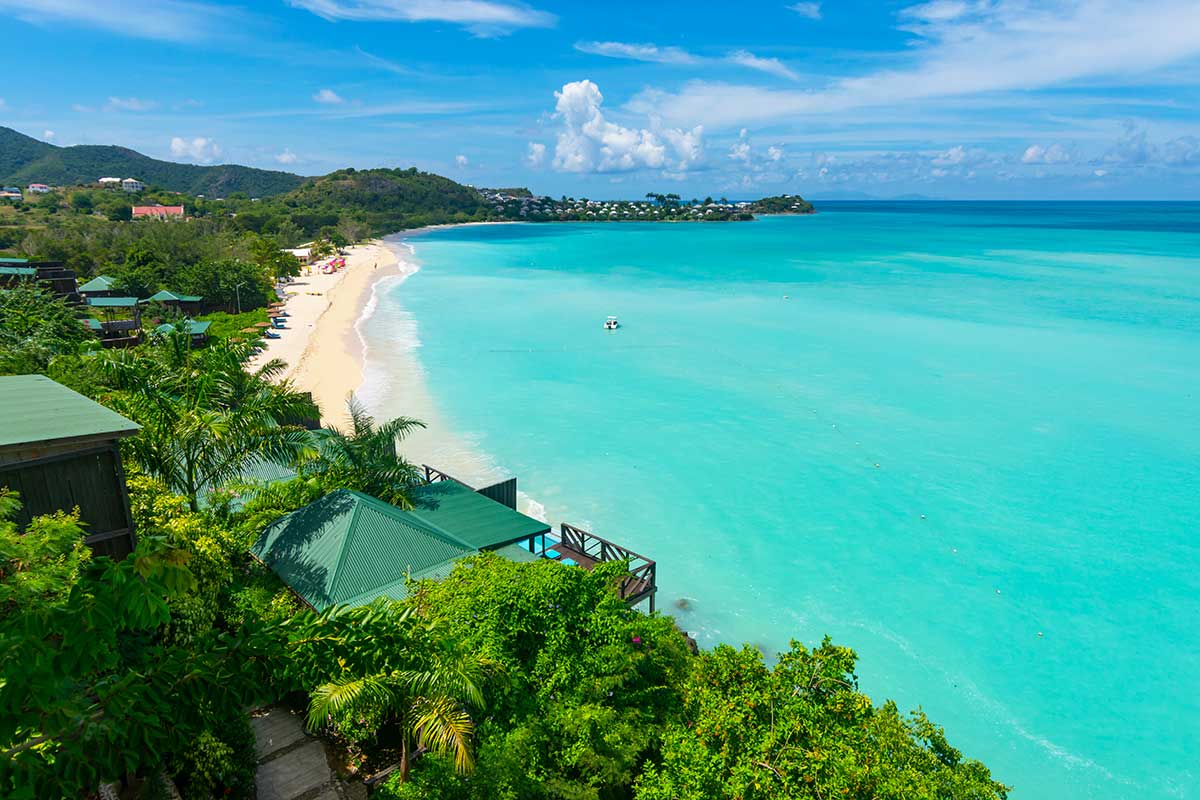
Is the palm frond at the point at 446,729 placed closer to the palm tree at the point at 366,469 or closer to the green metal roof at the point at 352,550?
the green metal roof at the point at 352,550

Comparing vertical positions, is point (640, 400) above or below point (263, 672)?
below

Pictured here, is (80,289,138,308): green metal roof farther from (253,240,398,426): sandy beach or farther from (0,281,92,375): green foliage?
(253,240,398,426): sandy beach

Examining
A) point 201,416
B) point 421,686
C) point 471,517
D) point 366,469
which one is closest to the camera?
point 421,686

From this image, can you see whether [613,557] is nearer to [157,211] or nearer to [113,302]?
[113,302]

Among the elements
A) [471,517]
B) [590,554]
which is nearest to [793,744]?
[471,517]

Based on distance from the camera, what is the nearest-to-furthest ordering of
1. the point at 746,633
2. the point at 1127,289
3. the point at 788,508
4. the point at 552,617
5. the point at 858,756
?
the point at 858,756, the point at 552,617, the point at 746,633, the point at 788,508, the point at 1127,289

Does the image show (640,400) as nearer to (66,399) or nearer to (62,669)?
(66,399)

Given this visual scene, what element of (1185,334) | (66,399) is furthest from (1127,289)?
(66,399)
